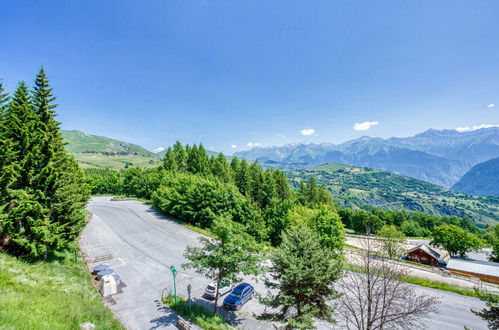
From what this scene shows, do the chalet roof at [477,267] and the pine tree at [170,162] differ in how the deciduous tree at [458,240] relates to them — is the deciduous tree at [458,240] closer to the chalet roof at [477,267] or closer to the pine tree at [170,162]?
the chalet roof at [477,267]

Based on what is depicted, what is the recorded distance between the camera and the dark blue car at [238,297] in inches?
673

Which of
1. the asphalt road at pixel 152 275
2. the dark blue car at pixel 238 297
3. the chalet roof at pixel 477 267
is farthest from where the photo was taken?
the chalet roof at pixel 477 267

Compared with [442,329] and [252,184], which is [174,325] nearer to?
[442,329]

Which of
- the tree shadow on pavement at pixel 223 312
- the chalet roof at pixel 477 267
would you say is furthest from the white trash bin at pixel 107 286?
the chalet roof at pixel 477 267

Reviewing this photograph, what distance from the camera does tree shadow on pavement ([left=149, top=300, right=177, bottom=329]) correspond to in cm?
1484

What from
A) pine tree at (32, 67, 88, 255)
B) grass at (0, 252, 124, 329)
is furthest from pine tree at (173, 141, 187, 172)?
grass at (0, 252, 124, 329)

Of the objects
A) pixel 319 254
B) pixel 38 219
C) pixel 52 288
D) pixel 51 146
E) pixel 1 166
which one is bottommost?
pixel 52 288

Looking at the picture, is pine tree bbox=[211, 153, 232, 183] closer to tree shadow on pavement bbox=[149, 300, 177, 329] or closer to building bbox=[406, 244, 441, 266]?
tree shadow on pavement bbox=[149, 300, 177, 329]

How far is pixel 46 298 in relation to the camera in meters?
11.3

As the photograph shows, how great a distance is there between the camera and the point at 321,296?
11836 mm

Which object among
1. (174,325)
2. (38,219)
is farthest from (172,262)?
(38,219)

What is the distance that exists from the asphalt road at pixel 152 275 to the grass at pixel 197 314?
0.65m

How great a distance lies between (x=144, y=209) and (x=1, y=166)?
35.8 metres

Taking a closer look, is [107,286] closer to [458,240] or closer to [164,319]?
[164,319]
